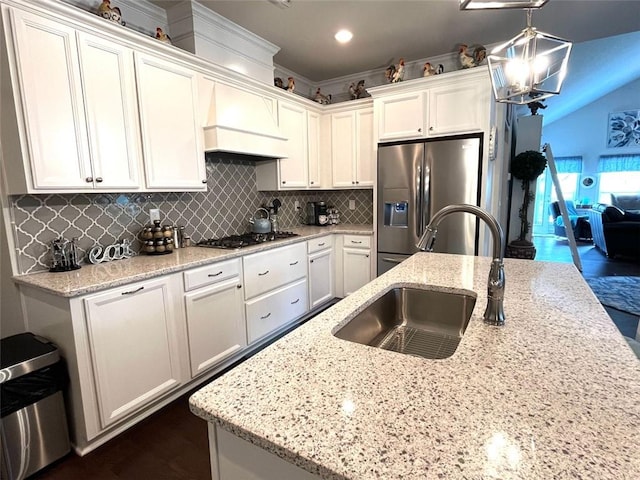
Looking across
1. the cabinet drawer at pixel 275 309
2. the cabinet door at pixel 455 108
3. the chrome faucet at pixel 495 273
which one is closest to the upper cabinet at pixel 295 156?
the cabinet drawer at pixel 275 309

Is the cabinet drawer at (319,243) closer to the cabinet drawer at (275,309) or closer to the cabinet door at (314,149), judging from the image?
the cabinet drawer at (275,309)

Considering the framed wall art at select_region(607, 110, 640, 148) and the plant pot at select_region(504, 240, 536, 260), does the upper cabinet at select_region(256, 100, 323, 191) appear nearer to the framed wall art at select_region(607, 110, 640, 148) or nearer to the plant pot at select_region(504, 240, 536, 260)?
the plant pot at select_region(504, 240, 536, 260)

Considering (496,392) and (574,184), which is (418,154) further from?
(574,184)

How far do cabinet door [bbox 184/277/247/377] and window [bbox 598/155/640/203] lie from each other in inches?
394

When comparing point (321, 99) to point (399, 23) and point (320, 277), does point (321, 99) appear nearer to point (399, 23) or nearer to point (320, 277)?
point (399, 23)

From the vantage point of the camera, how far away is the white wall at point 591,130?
336 inches

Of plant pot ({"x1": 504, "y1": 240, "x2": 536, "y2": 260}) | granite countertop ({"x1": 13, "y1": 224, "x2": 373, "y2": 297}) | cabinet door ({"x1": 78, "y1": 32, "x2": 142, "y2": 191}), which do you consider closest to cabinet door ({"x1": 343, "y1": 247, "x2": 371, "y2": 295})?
granite countertop ({"x1": 13, "y1": 224, "x2": 373, "y2": 297})

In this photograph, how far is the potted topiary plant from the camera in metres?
5.20

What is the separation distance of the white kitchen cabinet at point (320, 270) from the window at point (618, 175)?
868 centimetres

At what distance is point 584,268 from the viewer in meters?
5.41

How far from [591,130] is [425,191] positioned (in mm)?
8764

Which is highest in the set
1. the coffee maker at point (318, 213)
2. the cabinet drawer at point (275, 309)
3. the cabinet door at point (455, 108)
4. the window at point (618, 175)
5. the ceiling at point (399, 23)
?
the ceiling at point (399, 23)

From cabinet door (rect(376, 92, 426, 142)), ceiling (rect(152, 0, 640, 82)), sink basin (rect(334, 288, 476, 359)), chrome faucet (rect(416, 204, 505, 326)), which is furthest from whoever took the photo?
cabinet door (rect(376, 92, 426, 142))

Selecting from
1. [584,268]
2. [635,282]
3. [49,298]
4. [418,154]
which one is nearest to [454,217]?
[418,154]
